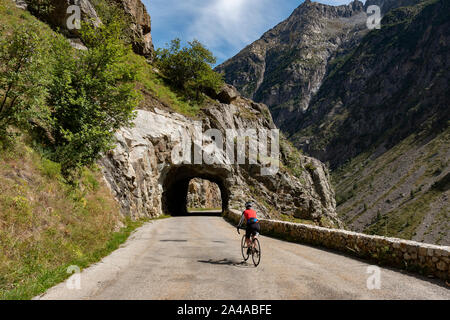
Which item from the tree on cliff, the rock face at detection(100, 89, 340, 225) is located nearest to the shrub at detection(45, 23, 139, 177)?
the rock face at detection(100, 89, 340, 225)

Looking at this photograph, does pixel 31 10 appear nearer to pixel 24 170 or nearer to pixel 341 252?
pixel 24 170

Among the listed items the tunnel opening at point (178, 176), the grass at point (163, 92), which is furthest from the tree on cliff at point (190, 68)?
the tunnel opening at point (178, 176)

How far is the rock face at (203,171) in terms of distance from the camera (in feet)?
75.3

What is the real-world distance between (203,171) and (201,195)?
28.5 metres

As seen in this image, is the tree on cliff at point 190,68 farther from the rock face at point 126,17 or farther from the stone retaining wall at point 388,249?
the stone retaining wall at point 388,249

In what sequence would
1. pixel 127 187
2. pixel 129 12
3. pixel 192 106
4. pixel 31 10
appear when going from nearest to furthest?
pixel 127 187 < pixel 31 10 < pixel 192 106 < pixel 129 12

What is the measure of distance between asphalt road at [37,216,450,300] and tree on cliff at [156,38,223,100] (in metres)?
33.9

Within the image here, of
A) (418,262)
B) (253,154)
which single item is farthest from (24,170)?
(253,154)

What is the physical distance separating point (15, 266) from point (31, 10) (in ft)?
98.1

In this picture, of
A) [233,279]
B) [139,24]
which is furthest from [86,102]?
[139,24]

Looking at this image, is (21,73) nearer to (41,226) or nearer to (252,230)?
(41,226)

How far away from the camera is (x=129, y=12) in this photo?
44281 mm

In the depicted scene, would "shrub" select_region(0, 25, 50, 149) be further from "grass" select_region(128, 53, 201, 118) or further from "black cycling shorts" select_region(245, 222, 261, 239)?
"grass" select_region(128, 53, 201, 118)

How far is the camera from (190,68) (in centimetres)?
4238
